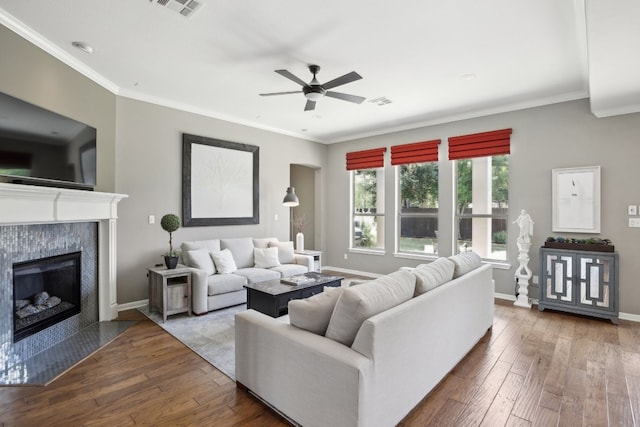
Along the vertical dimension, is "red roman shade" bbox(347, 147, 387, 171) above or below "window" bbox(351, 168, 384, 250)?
above

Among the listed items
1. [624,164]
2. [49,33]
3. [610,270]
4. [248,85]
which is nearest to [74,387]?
[49,33]

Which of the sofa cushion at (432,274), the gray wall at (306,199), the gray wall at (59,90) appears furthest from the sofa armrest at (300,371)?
the gray wall at (306,199)

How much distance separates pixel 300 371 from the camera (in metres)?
1.84

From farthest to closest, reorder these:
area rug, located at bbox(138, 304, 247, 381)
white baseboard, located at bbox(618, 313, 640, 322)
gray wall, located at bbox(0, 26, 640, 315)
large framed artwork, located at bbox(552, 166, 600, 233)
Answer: large framed artwork, located at bbox(552, 166, 600, 233) → white baseboard, located at bbox(618, 313, 640, 322) → gray wall, located at bbox(0, 26, 640, 315) → area rug, located at bbox(138, 304, 247, 381)

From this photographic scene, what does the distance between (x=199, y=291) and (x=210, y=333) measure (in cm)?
69

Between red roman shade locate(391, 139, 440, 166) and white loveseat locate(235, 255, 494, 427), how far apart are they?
137 inches

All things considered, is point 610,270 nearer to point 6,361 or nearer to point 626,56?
point 626,56

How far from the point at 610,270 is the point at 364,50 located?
3.79 metres

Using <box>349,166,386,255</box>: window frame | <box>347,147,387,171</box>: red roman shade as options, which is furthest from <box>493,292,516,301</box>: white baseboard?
<box>347,147,387,171</box>: red roman shade

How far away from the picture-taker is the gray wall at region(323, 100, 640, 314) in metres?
3.96

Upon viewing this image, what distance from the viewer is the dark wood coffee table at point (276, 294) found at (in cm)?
333

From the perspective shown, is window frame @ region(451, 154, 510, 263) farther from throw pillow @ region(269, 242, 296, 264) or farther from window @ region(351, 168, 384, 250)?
throw pillow @ region(269, 242, 296, 264)

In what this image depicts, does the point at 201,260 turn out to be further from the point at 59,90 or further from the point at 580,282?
the point at 580,282

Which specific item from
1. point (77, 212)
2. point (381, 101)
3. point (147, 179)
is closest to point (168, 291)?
point (77, 212)
